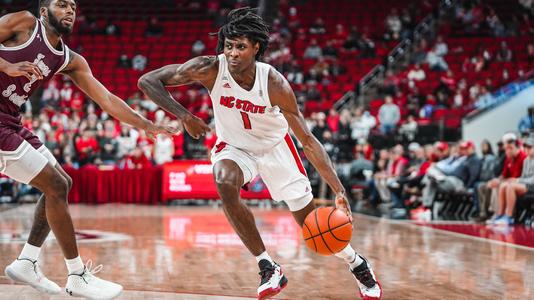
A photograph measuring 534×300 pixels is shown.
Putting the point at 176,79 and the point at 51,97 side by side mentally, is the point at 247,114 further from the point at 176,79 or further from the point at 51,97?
the point at 51,97

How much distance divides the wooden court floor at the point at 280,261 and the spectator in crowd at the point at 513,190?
4.07 feet

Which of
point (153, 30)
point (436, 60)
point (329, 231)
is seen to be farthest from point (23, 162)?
point (153, 30)

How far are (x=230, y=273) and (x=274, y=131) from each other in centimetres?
152

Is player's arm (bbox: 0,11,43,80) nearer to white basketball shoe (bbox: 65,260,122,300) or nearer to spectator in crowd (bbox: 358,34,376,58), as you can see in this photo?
white basketball shoe (bbox: 65,260,122,300)

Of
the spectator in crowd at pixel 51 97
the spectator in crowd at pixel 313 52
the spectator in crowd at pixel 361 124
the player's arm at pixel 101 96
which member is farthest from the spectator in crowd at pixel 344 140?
the player's arm at pixel 101 96

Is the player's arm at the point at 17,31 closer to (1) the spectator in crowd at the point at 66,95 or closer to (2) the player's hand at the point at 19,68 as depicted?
(2) the player's hand at the point at 19,68

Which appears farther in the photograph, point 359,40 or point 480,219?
point 359,40

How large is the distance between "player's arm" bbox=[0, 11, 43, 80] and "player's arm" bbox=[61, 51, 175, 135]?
1.39 feet

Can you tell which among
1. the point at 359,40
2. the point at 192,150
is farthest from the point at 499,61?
the point at 192,150

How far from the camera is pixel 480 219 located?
11.2 metres

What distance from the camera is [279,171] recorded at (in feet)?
16.3

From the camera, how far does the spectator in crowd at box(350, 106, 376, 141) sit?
16.7 m

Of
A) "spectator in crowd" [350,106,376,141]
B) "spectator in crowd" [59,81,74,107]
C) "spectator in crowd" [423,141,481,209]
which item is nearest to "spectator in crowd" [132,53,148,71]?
"spectator in crowd" [59,81,74,107]

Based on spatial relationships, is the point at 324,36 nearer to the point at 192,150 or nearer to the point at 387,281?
the point at 192,150
